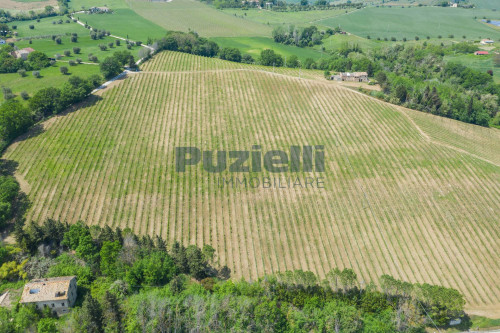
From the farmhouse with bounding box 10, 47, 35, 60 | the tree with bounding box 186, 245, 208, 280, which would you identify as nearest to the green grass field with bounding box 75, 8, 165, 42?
the farmhouse with bounding box 10, 47, 35, 60

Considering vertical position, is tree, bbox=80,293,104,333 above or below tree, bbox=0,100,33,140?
below

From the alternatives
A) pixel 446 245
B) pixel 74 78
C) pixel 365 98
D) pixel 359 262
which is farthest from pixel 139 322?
pixel 365 98

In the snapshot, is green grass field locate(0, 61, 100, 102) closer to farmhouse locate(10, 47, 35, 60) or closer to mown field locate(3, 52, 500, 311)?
farmhouse locate(10, 47, 35, 60)

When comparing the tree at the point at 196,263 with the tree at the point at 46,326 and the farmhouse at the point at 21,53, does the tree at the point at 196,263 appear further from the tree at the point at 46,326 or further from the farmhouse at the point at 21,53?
the farmhouse at the point at 21,53

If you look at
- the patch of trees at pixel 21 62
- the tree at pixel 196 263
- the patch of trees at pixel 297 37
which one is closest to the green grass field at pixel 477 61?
the patch of trees at pixel 297 37

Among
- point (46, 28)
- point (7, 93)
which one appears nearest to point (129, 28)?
point (46, 28)

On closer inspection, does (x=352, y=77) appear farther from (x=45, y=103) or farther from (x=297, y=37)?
(x=45, y=103)
